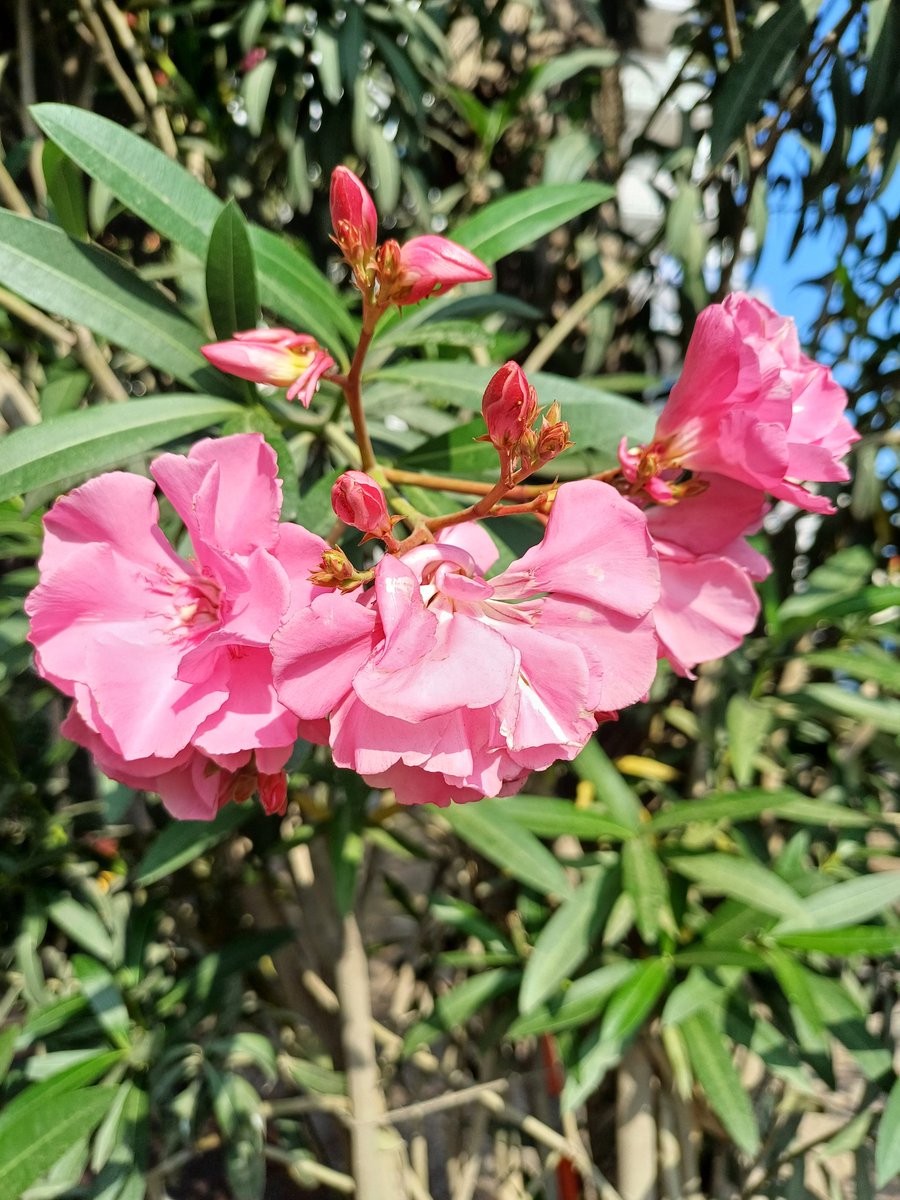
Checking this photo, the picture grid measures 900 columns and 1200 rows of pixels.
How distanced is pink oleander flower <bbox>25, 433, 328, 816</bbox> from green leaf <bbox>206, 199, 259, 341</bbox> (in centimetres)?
20

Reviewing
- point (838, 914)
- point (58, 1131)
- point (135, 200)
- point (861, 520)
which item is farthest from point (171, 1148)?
point (861, 520)

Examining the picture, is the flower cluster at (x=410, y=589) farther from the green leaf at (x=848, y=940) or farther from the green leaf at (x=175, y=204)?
the green leaf at (x=848, y=940)

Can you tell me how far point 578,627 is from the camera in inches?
17.5

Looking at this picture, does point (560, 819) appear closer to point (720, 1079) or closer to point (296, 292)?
point (720, 1079)

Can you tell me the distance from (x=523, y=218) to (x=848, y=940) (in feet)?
2.95

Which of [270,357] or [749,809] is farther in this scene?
[749,809]

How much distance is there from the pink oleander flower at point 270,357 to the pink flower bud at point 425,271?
0.08 m

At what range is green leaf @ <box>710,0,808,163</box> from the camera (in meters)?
0.93

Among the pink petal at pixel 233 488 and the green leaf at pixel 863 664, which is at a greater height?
the pink petal at pixel 233 488

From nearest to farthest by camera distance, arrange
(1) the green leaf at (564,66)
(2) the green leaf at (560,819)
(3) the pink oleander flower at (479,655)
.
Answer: (3) the pink oleander flower at (479,655) < (2) the green leaf at (560,819) < (1) the green leaf at (564,66)

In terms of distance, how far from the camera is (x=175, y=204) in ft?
2.17

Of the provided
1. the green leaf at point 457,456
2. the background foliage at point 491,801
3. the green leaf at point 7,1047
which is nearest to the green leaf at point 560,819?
the background foliage at point 491,801

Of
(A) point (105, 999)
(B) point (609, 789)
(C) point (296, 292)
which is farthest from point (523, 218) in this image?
(A) point (105, 999)

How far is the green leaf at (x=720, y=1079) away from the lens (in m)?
0.99
